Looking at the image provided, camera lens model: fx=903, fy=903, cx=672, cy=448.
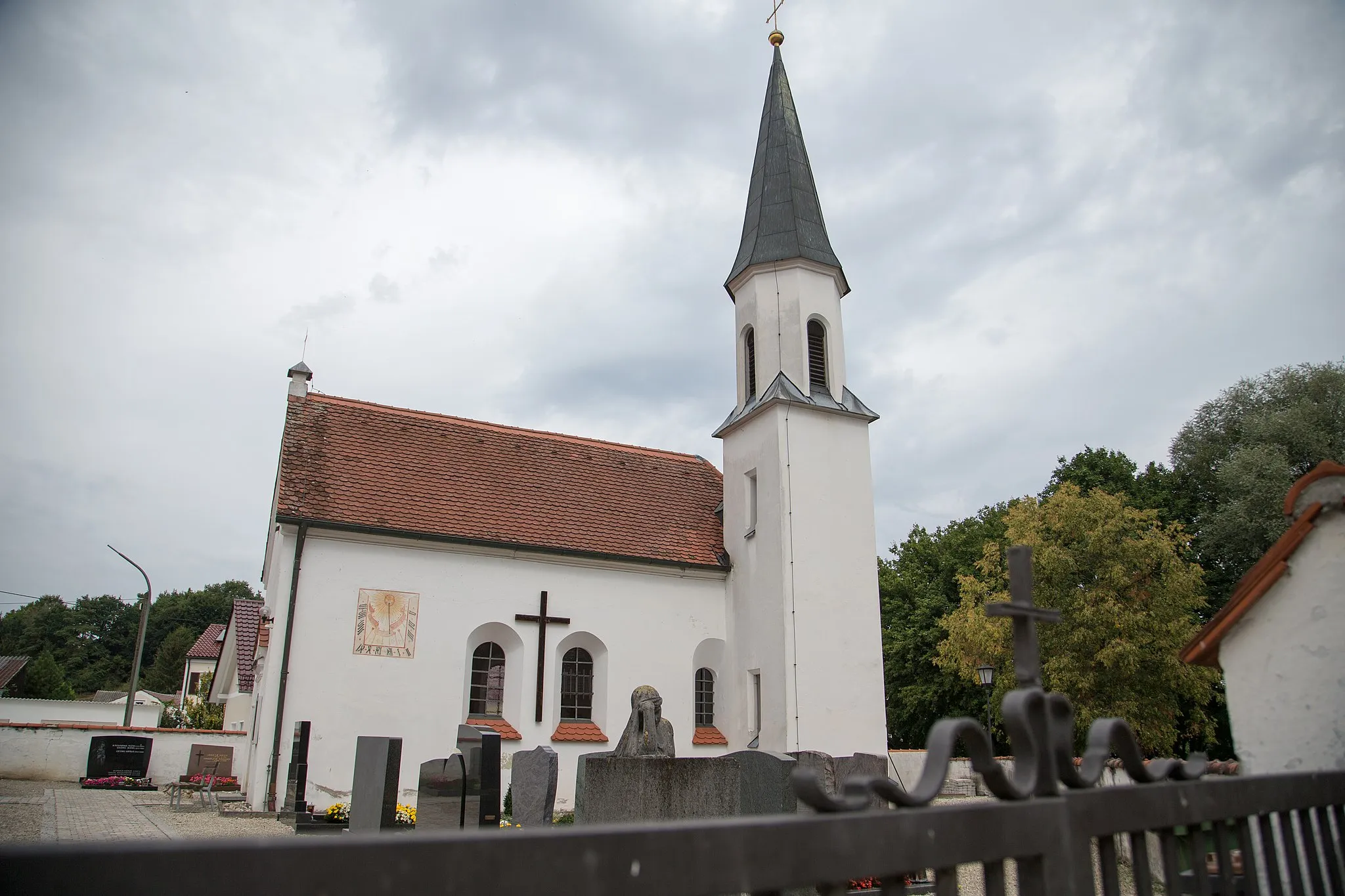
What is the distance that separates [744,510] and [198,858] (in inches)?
814

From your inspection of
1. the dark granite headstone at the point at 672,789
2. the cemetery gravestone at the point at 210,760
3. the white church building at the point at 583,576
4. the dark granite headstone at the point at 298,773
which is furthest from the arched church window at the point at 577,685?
the cemetery gravestone at the point at 210,760

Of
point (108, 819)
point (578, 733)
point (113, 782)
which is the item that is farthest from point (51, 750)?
point (578, 733)

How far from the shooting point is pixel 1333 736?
487 cm

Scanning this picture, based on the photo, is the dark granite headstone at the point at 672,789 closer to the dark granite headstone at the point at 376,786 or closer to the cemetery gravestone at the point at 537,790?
the cemetery gravestone at the point at 537,790

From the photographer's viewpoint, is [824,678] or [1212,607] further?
[1212,607]

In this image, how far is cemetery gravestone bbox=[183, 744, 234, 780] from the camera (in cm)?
2453

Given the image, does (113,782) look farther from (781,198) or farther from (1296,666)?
(1296,666)

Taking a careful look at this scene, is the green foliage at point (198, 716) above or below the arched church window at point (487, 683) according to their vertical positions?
below

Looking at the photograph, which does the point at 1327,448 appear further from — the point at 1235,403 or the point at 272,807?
the point at 272,807

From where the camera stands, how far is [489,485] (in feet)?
71.3

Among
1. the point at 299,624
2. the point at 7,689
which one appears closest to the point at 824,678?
the point at 299,624

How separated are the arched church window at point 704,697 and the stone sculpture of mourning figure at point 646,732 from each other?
960cm

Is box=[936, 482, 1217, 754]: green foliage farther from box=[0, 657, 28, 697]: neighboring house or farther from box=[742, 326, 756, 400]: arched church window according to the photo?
box=[0, 657, 28, 697]: neighboring house

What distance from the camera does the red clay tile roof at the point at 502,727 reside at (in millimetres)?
18516
